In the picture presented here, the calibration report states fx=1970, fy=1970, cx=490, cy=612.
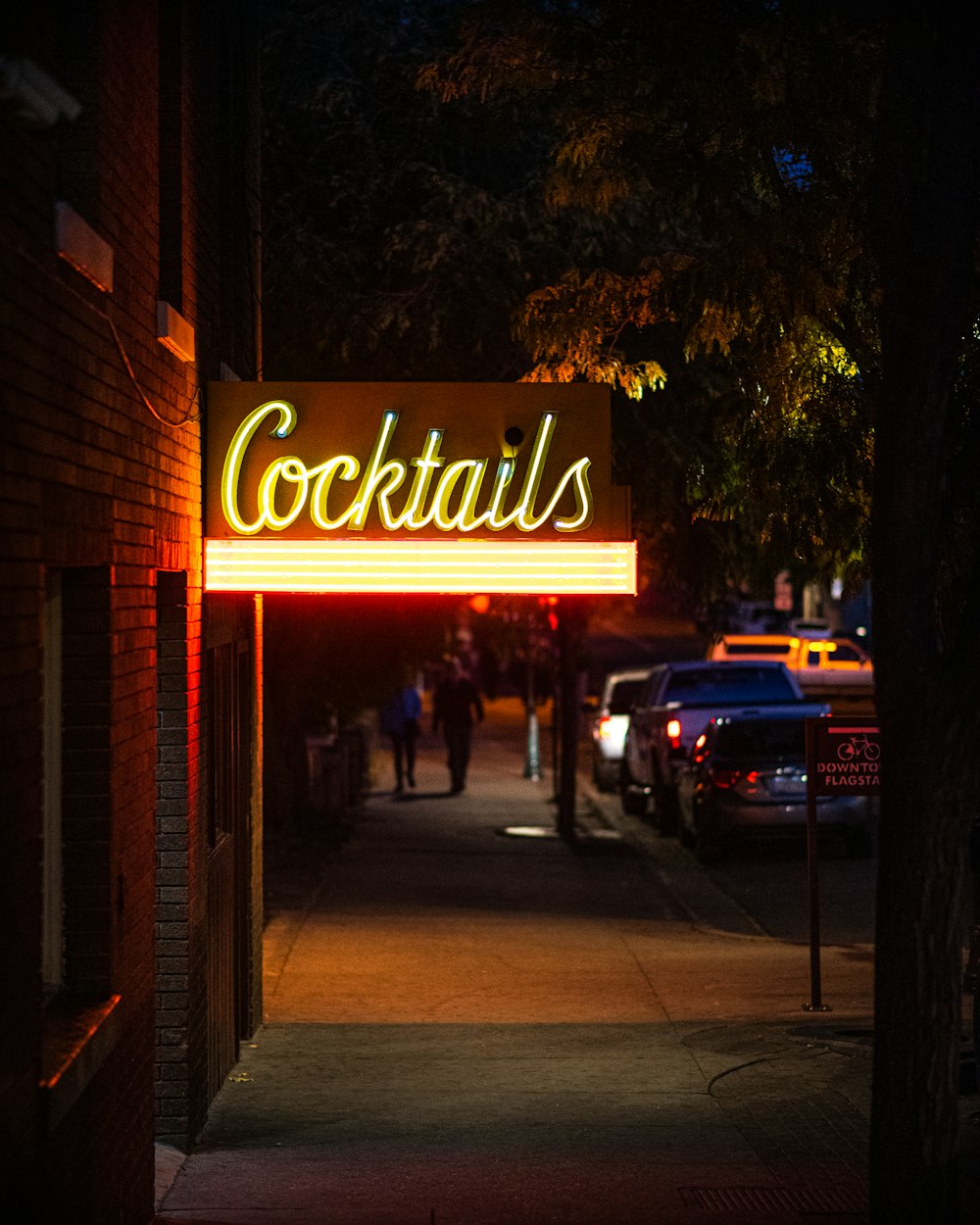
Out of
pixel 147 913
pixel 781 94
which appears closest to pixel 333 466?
pixel 147 913

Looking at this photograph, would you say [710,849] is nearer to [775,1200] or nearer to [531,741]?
[531,741]

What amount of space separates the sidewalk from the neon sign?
288cm

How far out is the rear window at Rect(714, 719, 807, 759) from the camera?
20.3m

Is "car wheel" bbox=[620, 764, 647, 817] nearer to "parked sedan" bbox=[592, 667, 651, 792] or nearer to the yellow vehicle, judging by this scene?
"parked sedan" bbox=[592, 667, 651, 792]

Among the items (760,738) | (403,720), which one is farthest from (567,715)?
(403,720)

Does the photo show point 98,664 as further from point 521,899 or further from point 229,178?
point 521,899

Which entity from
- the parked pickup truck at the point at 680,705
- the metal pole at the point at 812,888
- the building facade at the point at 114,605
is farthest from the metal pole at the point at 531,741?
the building facade at the point at 114,605

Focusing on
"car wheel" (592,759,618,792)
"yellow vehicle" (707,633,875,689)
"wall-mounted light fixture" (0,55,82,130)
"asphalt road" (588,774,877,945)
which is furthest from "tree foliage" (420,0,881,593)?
"yellow vehicle" (707,633,875,689)

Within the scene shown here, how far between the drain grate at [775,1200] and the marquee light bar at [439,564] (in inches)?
108

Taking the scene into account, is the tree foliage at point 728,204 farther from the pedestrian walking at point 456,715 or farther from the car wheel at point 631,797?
the pedestrian walking at point 456,715

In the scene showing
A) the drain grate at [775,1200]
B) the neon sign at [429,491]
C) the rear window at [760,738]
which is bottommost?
the drain grate at [775,1200]

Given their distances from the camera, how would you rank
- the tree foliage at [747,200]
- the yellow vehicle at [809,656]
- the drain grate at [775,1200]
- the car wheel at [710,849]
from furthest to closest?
the yellow vehicle at [809,656] < the car wheel at [710,849] < the tree foliage at [747,200] < the drain grate at [775,1200]

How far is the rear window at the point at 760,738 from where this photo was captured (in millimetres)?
20328

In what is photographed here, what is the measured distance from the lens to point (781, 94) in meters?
10.1
